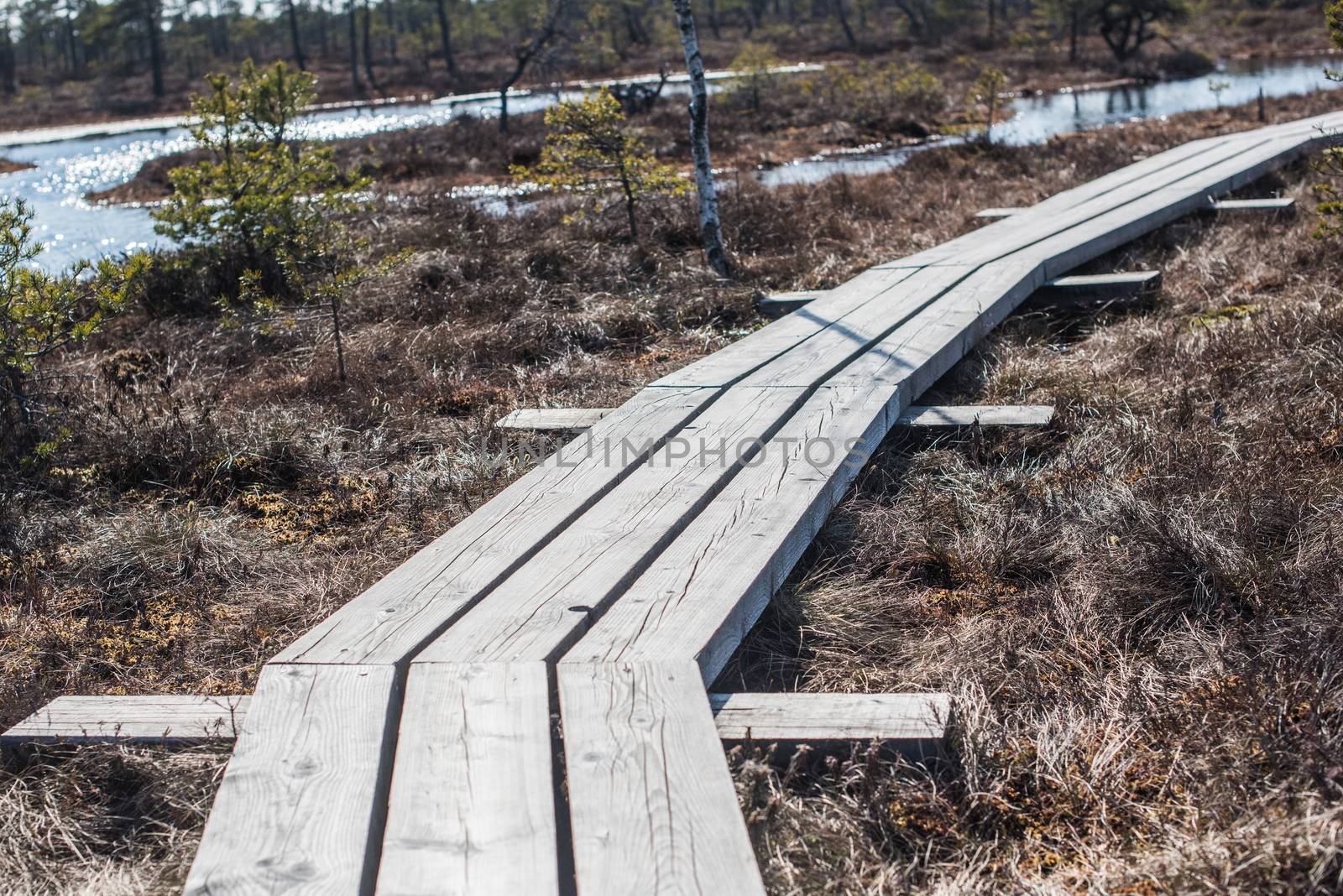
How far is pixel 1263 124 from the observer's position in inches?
653

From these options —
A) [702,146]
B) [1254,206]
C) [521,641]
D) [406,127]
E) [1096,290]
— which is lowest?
[521,641]

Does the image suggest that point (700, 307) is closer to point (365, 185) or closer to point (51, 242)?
point (365, 185)

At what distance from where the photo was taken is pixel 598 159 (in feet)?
32.2

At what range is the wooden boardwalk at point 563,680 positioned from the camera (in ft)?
7.07

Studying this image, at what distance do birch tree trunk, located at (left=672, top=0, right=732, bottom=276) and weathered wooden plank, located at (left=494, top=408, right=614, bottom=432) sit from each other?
11.6 feet

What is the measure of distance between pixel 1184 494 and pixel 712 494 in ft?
5.66

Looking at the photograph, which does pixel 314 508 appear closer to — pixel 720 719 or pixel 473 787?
pixel 720 719

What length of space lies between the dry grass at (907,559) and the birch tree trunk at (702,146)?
692 millimetres

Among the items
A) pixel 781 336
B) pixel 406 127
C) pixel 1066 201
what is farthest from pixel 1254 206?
pixel 406 127

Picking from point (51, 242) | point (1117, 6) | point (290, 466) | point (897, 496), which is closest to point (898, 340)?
point (897, 496)

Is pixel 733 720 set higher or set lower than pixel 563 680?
lower

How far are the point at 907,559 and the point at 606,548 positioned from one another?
1167 mm

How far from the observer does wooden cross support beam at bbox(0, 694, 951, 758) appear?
2771 millimetres

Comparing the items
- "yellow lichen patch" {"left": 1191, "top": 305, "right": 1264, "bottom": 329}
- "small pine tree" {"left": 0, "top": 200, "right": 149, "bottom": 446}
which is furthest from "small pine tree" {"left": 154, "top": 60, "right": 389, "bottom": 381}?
"yellow lichen patch" {"left": 1191, "top": 305, "right": 1264, "bottom": 329}
